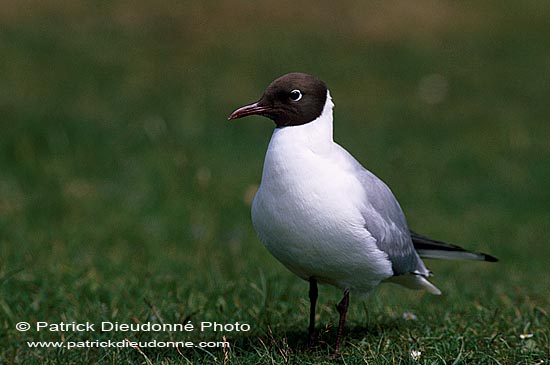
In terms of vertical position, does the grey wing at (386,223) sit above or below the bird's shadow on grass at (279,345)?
above

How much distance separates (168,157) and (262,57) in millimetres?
4133

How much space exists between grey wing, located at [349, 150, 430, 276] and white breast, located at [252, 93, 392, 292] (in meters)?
0.06

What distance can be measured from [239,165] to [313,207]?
4.63m

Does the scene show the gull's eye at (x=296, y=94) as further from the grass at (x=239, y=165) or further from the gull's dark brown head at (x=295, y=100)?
the grass at (x=239, y=165)

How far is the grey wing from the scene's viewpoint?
4.15m

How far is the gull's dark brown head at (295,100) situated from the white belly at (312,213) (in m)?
0.15

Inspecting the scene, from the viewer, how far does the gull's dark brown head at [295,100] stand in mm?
4133

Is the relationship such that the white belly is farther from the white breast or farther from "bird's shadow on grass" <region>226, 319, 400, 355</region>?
"bird's shadow on grass" <region>226, 319, 400, 355</region>

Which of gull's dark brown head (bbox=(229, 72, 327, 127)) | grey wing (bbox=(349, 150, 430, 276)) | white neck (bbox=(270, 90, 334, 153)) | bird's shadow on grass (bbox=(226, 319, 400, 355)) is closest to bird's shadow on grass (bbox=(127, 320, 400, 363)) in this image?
bird's shadow on grass (bbox=(226, 319, 400, 355))

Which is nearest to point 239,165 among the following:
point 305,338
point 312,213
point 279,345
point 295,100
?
point 305,338

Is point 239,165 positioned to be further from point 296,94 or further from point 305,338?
point 296,94

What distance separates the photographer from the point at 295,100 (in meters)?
4.14

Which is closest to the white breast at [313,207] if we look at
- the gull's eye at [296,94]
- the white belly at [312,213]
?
the white belly at [312,213]

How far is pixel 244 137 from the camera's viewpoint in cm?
949
